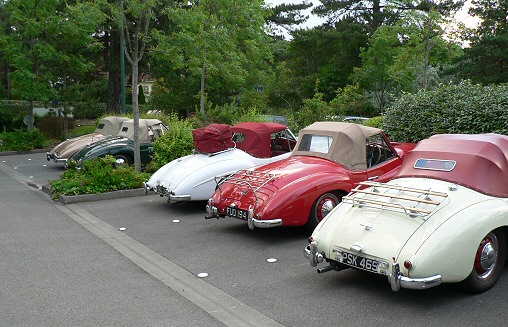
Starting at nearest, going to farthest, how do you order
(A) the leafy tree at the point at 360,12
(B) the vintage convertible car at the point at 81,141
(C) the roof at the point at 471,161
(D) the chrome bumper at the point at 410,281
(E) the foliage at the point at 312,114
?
(D) the chrome bumper at the point at 410,281 < (C) the roof at the point at 471,161 < (E) the foliage at the point at 312,114 < (B) the vintage convertible car at the point at 81,141 < (A) the leafy tree at the point at 360,12

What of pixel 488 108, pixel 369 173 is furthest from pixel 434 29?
pixel 369 173

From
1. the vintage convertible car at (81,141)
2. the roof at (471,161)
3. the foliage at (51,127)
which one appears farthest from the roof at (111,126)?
the roof at (471,161)

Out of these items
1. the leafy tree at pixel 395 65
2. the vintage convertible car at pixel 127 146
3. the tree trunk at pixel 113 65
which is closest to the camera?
the vintage convertible car at pixel 127 146

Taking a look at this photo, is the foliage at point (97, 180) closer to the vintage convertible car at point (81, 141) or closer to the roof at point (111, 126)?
the vintage convertible car at point (81, 141)

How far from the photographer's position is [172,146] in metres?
12.8

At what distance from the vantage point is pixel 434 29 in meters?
21.8

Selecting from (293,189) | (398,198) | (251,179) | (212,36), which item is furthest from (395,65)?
(398,198)

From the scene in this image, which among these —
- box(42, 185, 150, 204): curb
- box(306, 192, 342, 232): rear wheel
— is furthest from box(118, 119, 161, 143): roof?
box(306, 192, 342, 232): rear wheel

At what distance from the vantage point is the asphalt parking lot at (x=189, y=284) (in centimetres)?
484

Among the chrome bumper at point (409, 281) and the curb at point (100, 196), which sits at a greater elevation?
the chrome bumper at point (409, 281)

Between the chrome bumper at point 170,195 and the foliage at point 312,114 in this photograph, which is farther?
the foliage at point 312,114

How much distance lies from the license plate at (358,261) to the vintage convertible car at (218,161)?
4.01m

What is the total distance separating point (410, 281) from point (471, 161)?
2.03m

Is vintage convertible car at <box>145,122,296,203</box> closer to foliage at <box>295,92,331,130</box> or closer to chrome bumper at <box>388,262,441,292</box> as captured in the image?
foliage at <box>295,92,331,130</box>
